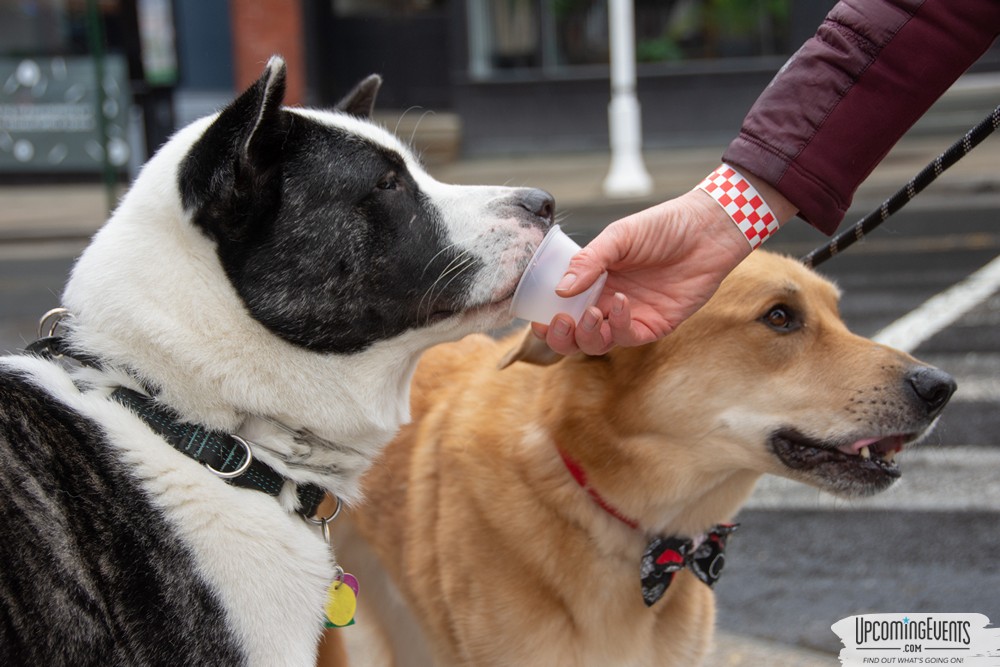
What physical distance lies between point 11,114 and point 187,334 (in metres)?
16.2

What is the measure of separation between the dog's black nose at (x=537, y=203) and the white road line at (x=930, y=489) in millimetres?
2376

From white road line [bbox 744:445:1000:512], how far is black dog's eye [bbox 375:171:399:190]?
8.85ft

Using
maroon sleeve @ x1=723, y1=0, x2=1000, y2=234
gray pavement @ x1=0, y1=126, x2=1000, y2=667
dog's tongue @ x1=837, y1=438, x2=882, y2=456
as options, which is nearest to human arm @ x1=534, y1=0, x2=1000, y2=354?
maroon sleeve @ x1=723, y1=0, x2=1000, y2=234

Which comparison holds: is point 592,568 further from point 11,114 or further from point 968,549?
point 11,114

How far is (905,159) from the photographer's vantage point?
46.1 feet

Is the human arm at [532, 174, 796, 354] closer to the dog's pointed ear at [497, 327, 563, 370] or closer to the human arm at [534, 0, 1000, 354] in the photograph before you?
the human arm at [534, 0, 1000, 354]

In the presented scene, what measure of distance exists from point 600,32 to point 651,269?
1443 cm

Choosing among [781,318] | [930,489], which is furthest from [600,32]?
[781,318]

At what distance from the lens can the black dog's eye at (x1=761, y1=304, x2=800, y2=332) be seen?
3.07 meters

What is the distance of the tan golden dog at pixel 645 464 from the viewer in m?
2.93

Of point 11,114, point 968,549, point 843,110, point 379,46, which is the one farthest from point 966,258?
point 11,114

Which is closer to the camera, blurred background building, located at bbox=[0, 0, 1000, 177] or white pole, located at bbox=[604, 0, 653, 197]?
white pole, located at bbox=[604, 0, 653, 197]

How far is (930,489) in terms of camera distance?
4773mm
